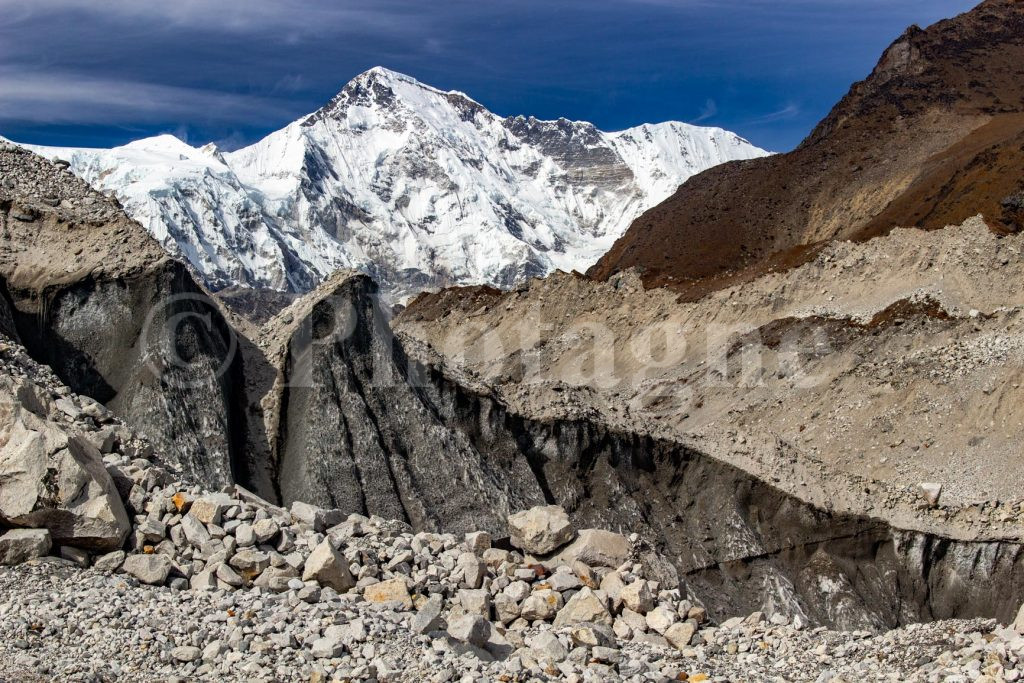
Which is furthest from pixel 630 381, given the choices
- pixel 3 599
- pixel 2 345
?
pixel 3 599

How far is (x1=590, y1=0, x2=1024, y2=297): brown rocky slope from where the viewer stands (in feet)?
185

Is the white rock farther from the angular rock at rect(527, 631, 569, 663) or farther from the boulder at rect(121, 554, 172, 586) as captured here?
the angular rock at rect(527, 631, 569, 663)

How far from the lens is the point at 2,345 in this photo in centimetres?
1367

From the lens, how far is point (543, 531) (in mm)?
13508

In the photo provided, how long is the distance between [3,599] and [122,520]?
5.25 ft

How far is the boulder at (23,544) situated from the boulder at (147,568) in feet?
2.87

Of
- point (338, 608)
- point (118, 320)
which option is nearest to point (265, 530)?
point (338, 608)

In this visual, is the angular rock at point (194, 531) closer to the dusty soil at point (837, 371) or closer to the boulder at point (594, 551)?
the boulder at point (594, 551)

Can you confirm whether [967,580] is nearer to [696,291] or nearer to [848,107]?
[696,291]

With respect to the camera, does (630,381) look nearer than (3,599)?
No

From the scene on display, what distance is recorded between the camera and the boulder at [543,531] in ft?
44.1

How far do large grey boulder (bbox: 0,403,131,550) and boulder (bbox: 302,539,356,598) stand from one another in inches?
86.4

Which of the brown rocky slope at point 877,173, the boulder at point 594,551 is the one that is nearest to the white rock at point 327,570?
the boulder at point 594,551

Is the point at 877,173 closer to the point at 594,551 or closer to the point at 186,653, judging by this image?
the point at 594,551
